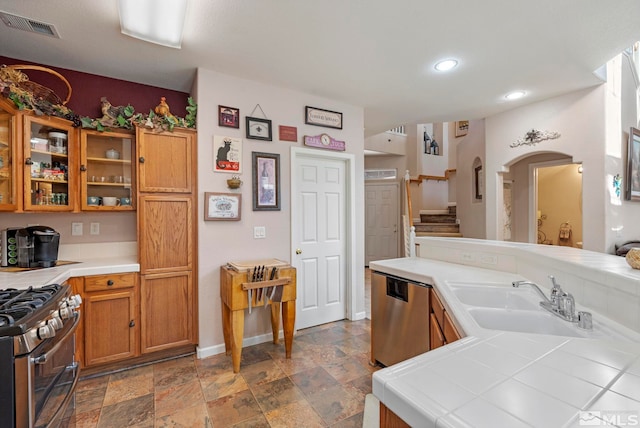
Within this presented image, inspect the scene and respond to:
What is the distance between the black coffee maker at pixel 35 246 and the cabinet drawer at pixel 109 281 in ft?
1.10

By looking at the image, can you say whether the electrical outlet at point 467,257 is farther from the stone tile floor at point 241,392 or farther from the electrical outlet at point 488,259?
the stone tile floor at point 241,392

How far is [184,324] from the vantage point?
264 centimetres

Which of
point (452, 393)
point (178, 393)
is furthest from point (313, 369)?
point (452, 393)

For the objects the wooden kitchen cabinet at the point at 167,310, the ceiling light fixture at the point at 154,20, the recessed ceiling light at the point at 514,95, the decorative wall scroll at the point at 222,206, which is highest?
the recessed ceiling light at the point at 514,95

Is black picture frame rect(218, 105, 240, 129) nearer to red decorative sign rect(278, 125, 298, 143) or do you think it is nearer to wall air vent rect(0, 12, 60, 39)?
red decorative sign rect(278, 125, 298, 143)

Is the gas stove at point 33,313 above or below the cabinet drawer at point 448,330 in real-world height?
above

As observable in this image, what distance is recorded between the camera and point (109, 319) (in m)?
2.36

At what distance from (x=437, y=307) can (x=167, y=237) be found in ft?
7.27

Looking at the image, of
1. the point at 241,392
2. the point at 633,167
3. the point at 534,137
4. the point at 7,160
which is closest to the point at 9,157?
the point at 7,160

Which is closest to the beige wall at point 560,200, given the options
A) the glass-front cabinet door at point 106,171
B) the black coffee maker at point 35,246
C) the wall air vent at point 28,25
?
the glass-front cabinet door at point 106,171

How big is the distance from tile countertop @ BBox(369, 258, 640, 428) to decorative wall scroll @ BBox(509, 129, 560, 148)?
3216mm

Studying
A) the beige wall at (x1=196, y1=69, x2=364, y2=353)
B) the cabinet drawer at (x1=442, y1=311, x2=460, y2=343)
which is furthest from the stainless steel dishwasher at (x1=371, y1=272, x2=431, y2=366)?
the beige wall at (x1=196, y1=69, x2=364, y2=353)

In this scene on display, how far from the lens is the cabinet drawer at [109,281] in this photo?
7.44 feet

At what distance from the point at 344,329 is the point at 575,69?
338cm
